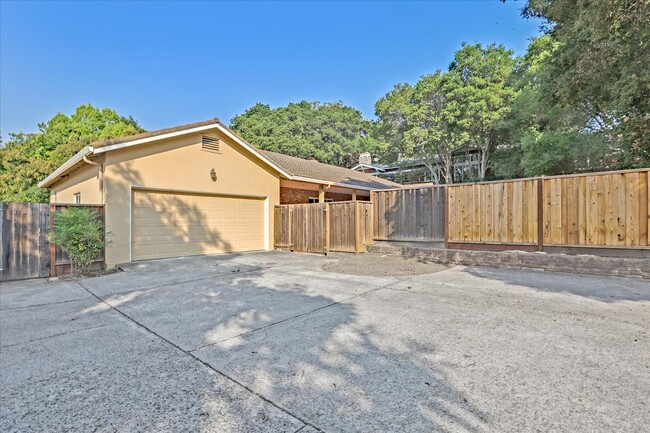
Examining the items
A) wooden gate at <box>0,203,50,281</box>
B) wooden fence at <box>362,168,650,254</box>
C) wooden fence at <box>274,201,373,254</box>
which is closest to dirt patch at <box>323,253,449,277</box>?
wooden fence at <box>274,201,373,254</box>

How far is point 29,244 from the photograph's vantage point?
7.11 meters

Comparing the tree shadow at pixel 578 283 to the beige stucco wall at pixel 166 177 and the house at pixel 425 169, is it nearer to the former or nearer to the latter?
the beige stucco wall at pixel 166 177

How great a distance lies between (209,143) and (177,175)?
5.20 ft

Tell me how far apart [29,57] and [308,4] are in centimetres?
1474

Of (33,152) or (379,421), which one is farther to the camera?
(33,152)

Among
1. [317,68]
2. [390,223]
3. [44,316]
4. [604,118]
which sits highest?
[317,68]

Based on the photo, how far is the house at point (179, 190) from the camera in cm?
823

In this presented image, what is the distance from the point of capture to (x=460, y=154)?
2333 centimetres

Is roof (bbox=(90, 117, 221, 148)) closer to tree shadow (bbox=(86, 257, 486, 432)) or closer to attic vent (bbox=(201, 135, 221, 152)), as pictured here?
attic vent (bbox=(201, 135, 221, 152))

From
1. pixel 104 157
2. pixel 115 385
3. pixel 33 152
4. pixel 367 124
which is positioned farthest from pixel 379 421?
pixel 367 124

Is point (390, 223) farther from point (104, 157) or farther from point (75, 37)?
point (75, 37)

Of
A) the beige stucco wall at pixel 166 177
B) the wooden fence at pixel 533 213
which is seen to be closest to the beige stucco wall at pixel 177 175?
the beige stucco wall at pixel 166 177

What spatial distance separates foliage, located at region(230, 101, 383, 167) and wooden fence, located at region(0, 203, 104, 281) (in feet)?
77.4

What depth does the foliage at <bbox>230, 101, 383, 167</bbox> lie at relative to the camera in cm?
3033
